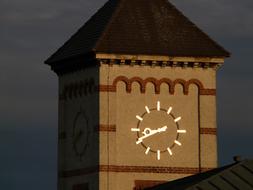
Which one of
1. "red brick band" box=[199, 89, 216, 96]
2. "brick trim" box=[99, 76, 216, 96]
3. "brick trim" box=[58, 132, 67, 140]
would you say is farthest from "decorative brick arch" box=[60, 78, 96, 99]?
"red brick band" box=[199, 89, 216, 96]

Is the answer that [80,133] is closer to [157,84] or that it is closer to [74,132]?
[74,132]

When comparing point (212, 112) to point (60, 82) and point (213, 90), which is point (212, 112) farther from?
point (60, 82)

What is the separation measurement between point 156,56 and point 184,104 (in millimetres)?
2409

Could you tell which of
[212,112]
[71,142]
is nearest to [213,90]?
[212,112]

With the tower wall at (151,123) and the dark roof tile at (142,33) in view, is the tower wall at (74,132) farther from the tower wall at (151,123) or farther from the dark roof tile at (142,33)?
the dark roof tile at (142,33)

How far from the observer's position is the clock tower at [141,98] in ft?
275

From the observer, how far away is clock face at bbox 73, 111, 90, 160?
85.2 meters

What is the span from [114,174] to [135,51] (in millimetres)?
4799

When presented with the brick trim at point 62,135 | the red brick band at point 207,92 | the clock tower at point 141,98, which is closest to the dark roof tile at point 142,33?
the clock tower at point 141,98

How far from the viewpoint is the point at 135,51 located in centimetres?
8394

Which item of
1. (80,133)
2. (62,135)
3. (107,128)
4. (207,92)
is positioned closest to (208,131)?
(207,92)

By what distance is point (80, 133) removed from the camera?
282ft

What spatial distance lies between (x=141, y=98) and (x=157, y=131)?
1421 mm

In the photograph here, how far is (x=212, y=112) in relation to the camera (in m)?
85.7
